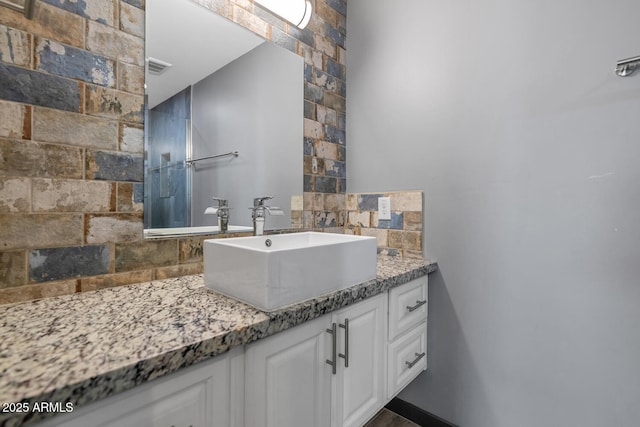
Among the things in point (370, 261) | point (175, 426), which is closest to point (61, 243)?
point (175, 426)

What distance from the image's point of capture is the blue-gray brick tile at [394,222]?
1.57m

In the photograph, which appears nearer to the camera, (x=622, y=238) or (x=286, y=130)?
(x=622, y=238)

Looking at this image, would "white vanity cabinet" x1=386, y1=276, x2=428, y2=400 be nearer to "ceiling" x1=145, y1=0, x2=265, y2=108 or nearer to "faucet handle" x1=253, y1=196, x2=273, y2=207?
"faucet handle" x1=253, y1=196, x2=273, y2=207

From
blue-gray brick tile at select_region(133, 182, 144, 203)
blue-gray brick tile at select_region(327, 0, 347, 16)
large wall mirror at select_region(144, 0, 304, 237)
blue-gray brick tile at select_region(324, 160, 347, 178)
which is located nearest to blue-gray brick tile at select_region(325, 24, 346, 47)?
blue-gray brick tile at select_region(327, 0, 347, 16)

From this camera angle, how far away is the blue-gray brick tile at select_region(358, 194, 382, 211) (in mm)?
1678

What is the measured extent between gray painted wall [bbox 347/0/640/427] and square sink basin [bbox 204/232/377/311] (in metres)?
0.60

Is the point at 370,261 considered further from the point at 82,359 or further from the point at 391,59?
the point at 391,59

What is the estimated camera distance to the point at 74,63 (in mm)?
874

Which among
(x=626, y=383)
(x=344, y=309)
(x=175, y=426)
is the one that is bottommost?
(x=626, y=383)

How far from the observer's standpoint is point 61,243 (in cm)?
86

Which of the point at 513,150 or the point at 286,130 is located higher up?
the point at 286,130

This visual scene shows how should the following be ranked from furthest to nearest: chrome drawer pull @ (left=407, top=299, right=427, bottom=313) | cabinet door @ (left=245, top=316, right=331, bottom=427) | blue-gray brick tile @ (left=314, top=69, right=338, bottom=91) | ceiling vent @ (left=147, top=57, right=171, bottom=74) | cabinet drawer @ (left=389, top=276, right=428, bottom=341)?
1. blue-gray brick tile @ (left=314, top=69, right=338, bottom=91)
2. chrome drawer pull @ (left=407, top=299, right=427, bottom=313)
3. cabinet drawer @ (left=389, top=276, right=428, bottom=341)
4. ceiling vent @ (left=147, top=57, right=171, bottom=74)
5. cabinet door @ (left=245, top=316, right=331, bottom=427)

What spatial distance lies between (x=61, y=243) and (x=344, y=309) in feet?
2.81

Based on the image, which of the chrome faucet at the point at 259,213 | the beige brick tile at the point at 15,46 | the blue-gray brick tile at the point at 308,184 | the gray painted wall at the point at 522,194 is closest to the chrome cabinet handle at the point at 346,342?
the chrome faucet at the point at 259,213
